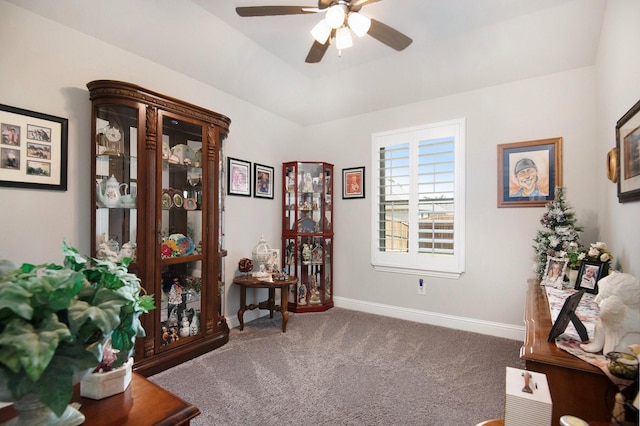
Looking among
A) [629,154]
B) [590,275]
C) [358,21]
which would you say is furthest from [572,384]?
[358,21]

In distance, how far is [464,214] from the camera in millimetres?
3408

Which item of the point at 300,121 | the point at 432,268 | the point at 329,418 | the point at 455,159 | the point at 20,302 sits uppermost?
the point at 300,121

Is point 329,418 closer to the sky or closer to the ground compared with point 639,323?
closer to the ground

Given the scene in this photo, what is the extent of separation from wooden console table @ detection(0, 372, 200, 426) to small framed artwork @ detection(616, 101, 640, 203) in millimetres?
2245

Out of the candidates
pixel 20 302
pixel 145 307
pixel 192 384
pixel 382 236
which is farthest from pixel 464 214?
pixel 20 302

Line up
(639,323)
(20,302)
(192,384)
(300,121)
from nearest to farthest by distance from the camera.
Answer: (20,302) < (639,323) < (192,384) < (300,121)

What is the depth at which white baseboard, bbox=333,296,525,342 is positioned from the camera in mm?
3166

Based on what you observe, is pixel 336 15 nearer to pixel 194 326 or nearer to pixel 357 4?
pixel 357 4

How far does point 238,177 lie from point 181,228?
105 cm

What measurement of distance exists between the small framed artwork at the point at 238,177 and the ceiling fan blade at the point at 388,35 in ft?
6.64

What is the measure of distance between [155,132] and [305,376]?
2254 mm

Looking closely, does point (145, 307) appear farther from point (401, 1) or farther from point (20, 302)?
point (401, 1)

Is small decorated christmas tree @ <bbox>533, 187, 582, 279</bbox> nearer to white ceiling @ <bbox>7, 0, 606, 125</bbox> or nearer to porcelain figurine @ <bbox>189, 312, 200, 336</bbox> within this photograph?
white ceiling @ <bbox>7, 0, 606, 125</bbox>

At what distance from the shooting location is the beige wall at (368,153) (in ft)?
6.67
